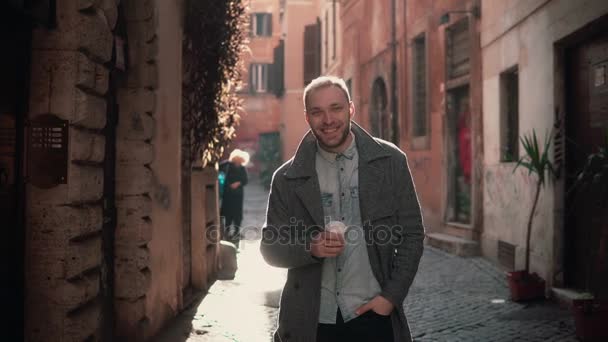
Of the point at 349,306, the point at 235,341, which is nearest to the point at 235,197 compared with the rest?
the point at 235,341

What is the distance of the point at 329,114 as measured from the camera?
9.45 ft

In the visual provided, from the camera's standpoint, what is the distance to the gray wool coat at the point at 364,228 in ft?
9.36

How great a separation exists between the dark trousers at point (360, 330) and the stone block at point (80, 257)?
1.69m

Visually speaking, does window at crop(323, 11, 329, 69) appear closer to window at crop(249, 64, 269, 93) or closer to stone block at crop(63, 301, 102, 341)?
window at crop(249, 64, 269, 93)

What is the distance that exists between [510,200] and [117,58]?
6.12 metres

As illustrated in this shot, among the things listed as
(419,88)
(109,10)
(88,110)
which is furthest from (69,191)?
(419,88)

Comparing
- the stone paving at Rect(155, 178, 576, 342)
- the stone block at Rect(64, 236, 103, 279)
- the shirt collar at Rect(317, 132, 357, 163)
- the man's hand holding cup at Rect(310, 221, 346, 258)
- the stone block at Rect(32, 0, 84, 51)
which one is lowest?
the stone paving at Rect(155, 178, 576, 342)

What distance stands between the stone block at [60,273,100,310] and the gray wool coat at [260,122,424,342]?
144 centimetres

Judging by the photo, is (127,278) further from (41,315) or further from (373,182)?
(373,182)

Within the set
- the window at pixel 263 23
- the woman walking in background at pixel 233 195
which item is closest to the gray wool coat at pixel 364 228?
the woman walking in background at pixel 233 195

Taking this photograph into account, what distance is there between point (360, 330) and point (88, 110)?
2060mm

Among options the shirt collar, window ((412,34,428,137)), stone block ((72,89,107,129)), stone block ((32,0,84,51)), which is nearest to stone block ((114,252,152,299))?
stone block ((72,89,107,129))

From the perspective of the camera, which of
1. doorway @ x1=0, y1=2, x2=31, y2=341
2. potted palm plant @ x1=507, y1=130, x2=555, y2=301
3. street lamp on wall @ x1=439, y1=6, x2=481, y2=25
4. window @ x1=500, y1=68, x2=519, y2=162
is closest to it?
doorway @ x1=0, y1=2, x2=31, y2=341

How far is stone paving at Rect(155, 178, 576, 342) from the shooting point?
6.20 meters
